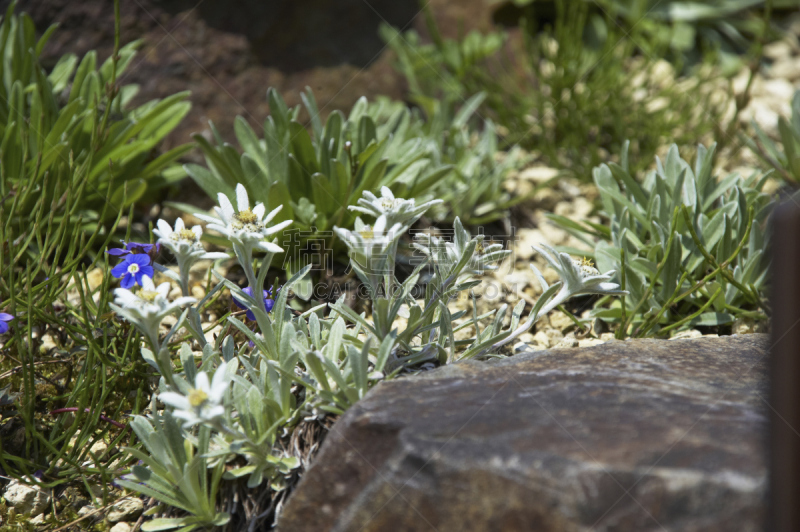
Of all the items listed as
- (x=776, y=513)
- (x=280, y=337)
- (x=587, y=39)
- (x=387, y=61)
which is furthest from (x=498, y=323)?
(x=587, y=39)

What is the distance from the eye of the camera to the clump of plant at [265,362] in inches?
59.0

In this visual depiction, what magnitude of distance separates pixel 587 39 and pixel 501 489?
4069 millimetres

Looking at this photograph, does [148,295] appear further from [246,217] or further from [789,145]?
[789,145]

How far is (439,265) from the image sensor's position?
1857mm

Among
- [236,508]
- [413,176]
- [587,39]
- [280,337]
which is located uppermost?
[587,39]

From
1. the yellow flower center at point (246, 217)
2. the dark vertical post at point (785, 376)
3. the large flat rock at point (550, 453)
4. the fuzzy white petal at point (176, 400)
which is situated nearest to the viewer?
the dark vertical post at point (785, 376)

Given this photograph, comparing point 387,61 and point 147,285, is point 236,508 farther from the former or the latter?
point 387,61

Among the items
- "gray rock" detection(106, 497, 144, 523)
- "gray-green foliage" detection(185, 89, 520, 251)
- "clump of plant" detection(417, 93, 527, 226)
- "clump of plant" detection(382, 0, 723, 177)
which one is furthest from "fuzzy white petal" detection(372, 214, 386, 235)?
"clump of plant" detection(382, 0, 723, 177)

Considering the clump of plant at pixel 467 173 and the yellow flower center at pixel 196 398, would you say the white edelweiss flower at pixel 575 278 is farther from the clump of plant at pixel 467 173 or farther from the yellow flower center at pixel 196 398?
the clump of plant at pixel 467 173

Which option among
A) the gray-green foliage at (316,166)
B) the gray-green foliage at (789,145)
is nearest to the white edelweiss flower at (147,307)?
the gray-green foliage at (316,166)

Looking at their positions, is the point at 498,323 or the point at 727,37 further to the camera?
the point at 727,37

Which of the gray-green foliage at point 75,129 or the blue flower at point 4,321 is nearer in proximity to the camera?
the blue flower at point 4,321

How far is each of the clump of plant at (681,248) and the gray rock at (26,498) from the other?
6.09 ft

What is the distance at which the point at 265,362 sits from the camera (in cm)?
167
